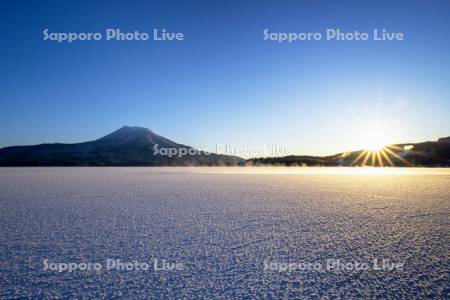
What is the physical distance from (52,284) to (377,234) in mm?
4012

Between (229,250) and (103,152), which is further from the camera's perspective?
(103,152)

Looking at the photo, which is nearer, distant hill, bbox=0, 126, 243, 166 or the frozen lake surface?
the frozen lake surface

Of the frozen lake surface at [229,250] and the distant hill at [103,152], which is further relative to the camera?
the distant hill at [103,152]

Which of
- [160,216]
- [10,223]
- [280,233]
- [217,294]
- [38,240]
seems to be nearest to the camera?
[217,294]

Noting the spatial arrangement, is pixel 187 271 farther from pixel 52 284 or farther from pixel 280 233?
pixel 280 233

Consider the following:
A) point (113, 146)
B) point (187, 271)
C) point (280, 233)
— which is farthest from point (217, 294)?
point (113, 146)

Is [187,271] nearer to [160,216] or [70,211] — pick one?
[160,216]

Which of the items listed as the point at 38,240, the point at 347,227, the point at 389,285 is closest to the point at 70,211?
the point at 38,240

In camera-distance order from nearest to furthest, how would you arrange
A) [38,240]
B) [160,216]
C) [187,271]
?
[187,271]
[38,240]
[160,216]

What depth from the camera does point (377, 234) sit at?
4.32m

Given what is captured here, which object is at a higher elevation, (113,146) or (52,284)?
(113,146)

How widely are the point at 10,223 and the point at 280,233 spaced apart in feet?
14.7

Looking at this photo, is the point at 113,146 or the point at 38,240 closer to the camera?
the point at 38,240

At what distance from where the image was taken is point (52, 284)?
271 cm
